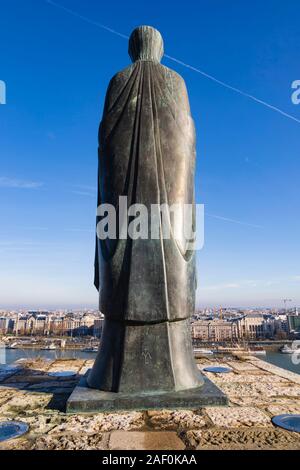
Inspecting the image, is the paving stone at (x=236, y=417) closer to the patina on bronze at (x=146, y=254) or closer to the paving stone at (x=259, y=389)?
the patina on bronze at (x=146, y=254)

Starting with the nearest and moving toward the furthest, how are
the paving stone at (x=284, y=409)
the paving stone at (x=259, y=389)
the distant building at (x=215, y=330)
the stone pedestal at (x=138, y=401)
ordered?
1. the stone pedestal at (x=138, y=401)
2. the paving stone at (x=284, y=409)
3. the paving stone at (x=259, y=389)
4. the distant building at (x=215, y=330)

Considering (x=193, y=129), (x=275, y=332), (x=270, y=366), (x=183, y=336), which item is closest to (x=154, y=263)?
(x=183, y=336)

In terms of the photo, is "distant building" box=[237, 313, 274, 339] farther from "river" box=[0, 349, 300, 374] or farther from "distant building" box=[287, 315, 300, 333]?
"river" box=[0, 349, 300, 374]

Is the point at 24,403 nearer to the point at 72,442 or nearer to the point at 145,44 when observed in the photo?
the point at 72,442

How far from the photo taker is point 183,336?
3.63m

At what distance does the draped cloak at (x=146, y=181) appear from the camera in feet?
11.5

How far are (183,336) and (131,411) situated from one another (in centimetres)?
87

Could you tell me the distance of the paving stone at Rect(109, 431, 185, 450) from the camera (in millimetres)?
2408

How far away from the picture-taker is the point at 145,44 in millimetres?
4363

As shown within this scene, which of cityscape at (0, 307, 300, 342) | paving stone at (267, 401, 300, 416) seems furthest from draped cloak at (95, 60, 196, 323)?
cityscape at (0, 307, 300, 342)

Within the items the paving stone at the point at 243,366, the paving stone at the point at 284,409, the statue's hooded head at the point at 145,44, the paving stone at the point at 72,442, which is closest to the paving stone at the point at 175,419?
the paving stone at the point at 72,442

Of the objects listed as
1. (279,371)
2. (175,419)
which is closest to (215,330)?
(279,371)

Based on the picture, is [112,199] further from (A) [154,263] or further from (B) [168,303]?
(B) [168,303]

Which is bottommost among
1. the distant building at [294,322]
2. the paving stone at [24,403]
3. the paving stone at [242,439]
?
the distant building at [294,322]
